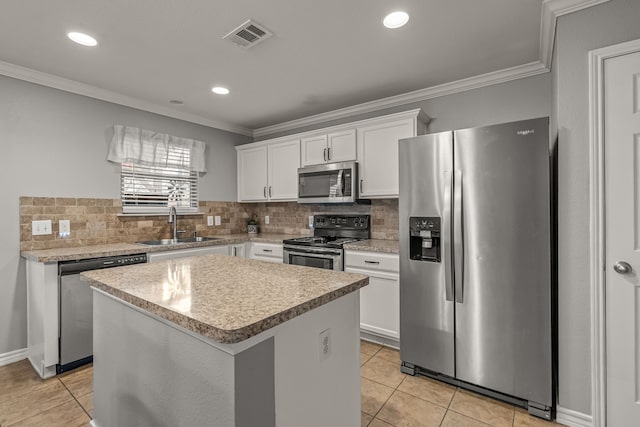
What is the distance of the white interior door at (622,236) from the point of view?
1.58 metres

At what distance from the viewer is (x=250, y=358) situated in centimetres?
93

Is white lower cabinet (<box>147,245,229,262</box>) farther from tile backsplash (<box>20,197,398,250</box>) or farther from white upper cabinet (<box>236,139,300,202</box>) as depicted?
white upper cabinet (<box>236,139,300,202</box>)

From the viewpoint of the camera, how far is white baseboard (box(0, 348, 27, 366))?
Answer: 2539 mm

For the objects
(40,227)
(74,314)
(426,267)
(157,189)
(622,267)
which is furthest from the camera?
(157,189)

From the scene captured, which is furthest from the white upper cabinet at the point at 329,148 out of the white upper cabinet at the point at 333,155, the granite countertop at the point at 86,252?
the granite countertop at the point at 86,252

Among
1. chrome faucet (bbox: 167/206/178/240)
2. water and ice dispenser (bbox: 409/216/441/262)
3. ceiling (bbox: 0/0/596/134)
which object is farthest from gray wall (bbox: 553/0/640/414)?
chrome faucet (bbox: 167/206/178/240)

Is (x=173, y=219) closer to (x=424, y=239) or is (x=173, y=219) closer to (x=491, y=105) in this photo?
(x=424, y=239)

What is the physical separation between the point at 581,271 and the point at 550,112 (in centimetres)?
150

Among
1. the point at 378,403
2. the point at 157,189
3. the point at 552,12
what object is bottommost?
the point at 378,403

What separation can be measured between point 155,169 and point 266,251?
1.58 metres

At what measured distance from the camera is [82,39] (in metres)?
2.14

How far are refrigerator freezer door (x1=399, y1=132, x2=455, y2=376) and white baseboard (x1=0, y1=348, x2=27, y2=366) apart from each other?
316cm

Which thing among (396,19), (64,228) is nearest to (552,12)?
(396,19)

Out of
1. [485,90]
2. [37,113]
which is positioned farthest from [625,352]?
[37,113]
